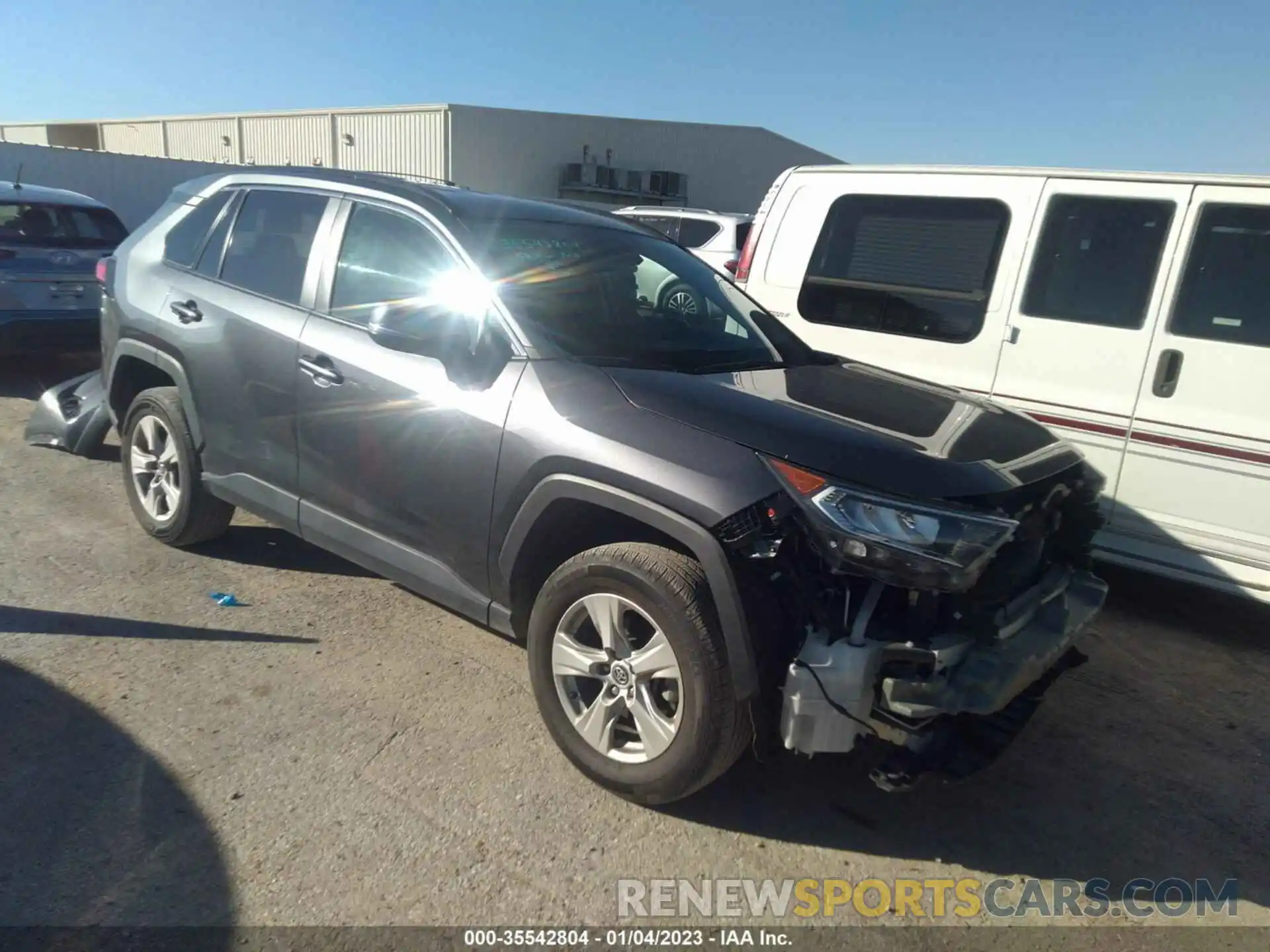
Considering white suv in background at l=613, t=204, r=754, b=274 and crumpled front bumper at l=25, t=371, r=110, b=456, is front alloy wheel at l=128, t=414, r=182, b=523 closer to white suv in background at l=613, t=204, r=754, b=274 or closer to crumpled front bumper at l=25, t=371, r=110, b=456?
crumpled front bumper at l=25, t=371, r=110, b=456

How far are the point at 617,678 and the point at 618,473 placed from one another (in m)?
0.66

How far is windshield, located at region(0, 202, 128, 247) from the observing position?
7.91 metres

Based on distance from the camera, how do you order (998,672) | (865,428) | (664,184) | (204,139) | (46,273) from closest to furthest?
(998,672), (865,428), (46,273), (664,184), (204,139)

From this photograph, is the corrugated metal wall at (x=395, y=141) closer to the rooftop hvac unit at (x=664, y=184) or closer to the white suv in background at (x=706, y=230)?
the rooftop hvac unit at (x=664, y=184)

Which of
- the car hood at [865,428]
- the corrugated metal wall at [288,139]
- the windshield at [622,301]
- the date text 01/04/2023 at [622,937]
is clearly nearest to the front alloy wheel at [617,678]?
the date text 01/04/2023 at [622,937]

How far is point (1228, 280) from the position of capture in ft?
14.9

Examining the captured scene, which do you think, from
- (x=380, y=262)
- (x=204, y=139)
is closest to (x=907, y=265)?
(x=380, y=262)

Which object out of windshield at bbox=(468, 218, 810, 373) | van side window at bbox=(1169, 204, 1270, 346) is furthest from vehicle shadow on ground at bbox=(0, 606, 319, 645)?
van side window at bbox=(1169, 204, 1270, 346)

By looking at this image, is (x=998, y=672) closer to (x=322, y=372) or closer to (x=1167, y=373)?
(x=322, y=372)

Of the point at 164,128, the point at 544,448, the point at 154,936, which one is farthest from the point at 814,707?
the point at 164,128

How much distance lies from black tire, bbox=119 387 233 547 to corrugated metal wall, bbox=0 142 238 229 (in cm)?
1872

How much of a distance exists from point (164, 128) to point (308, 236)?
121 feet

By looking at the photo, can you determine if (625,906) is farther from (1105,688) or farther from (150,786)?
(1105,688)

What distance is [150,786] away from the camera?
286 centimetres
